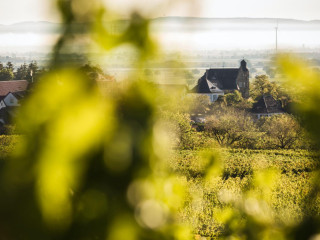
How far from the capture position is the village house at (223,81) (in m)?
28.9

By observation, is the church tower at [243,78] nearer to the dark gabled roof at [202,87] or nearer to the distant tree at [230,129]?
the dark gabled roof at [202,87]

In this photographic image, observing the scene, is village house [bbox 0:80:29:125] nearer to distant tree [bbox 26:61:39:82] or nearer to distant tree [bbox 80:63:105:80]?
distant tree [bbox 26:61:39:82]

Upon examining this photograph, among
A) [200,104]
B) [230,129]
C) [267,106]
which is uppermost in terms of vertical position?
[200,104]

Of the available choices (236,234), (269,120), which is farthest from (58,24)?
(269,120)

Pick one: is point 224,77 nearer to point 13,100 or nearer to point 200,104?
point 200,104

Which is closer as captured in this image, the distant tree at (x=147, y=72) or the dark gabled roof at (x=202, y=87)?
the distant tree at (x=147, y=72)

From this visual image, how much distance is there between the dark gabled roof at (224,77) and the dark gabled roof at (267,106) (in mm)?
6419

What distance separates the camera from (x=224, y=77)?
32.3 meters

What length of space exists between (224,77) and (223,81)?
0.87 meters

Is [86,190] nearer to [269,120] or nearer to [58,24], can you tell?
[58,24]

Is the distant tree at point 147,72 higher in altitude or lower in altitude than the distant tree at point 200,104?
higher

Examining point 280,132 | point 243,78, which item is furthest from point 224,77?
point 280,132

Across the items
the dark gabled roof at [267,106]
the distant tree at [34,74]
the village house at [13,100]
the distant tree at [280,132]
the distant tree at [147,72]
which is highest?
the distant tree at [34,74]

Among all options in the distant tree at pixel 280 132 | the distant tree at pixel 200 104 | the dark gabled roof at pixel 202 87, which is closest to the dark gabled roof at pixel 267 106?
the distant tree at pixel 280 132
